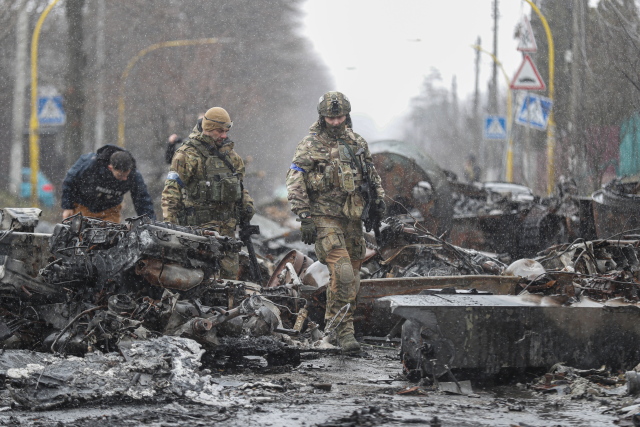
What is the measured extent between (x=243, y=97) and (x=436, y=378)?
40.0 meters

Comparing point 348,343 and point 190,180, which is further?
point 190,180

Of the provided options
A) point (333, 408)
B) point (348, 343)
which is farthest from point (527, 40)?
point (333, 408)

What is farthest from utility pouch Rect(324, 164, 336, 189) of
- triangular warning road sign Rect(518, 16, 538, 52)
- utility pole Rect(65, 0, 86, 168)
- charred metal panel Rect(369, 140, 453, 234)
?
utility pole Rect(65, 0, 86, 168)

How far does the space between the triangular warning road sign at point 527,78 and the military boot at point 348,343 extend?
42.3 ft

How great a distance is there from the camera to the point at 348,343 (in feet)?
23.0

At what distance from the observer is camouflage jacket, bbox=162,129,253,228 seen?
761cm

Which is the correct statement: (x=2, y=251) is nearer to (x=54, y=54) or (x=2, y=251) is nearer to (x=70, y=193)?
(x=70, y=193)

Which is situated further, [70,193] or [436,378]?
[70,193]

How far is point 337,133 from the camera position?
7594 mm

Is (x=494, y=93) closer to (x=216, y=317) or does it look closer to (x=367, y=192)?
(x=367, y=192)

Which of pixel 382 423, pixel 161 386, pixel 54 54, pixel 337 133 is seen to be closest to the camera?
pixel 382 423

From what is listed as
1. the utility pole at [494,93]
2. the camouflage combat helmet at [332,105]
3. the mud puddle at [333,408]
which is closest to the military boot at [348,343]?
the mud puddle at [333,408]

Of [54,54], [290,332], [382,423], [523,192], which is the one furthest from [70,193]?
[54,54]

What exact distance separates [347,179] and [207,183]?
1283 mm
